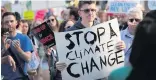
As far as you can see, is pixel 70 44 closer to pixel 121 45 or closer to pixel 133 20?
pixel 121 45

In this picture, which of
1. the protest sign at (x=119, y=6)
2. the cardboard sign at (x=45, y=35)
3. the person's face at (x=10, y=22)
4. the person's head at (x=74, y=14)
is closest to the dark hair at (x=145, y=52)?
the cardboard sign at (x=45, y=35)

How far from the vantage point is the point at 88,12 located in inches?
210

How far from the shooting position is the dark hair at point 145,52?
2125 mm

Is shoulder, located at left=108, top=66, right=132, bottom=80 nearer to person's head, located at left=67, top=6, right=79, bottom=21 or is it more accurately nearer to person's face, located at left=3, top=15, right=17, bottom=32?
person's face, located at left=3, top=15, right=17, bottom=32

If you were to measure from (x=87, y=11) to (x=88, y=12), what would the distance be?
0.03m

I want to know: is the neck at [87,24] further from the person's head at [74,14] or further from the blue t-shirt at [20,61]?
the person's head at [74,14]

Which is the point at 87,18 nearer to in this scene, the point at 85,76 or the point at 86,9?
the point at 86,9

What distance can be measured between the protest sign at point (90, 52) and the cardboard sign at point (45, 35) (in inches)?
25.4

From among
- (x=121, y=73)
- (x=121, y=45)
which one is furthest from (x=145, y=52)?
(x=121, y=45)

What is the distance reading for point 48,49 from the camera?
234 inches

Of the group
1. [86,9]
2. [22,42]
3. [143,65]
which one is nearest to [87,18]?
[86,9]

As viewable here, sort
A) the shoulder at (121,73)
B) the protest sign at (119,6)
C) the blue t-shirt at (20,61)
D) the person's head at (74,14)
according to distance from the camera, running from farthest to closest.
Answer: the protest sign at (119,6), the person's head at (74,14), the blue t-shirt at (20,61), the shoulder at (121,73)

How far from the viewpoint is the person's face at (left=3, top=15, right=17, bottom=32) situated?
6375mm

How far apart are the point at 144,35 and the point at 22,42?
4296mm
